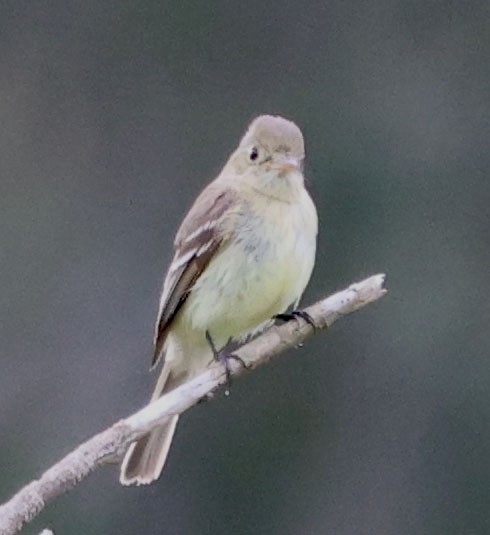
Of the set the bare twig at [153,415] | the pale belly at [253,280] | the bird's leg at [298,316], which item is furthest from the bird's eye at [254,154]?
the bare twig at [153,415]

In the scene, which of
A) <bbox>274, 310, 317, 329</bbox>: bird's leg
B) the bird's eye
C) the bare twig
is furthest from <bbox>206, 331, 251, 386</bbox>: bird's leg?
the bird's eye

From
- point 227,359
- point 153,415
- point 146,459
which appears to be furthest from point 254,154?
point 153,415

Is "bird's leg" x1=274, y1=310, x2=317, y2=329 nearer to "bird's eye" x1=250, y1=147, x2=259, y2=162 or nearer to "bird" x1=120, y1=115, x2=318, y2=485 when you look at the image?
"bird" x1=120, y1=115, x2=318, y2=485

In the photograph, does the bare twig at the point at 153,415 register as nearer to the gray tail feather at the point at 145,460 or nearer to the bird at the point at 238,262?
the bird at the point at 238,262

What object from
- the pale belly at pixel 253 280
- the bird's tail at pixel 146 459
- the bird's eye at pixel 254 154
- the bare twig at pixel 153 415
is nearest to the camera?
the bare twig at pixel 153 415

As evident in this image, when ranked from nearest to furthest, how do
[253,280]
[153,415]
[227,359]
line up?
[153,415] < [227,359] < [253,280]

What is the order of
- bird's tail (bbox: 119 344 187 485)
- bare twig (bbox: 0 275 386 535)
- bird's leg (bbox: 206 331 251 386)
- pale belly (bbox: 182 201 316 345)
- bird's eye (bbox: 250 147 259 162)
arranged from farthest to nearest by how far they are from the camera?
bird's eye (bbox: 250 147 259 162) < bird's tail (bbox: 119 344 187 485) < pale belly (bbox: 182 201 316 345) < bird's leg (bbox: 206 331 251 386) < bare twig (bbox: 0 275 386 535)

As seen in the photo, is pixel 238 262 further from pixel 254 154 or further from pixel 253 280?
pixel 254 154
